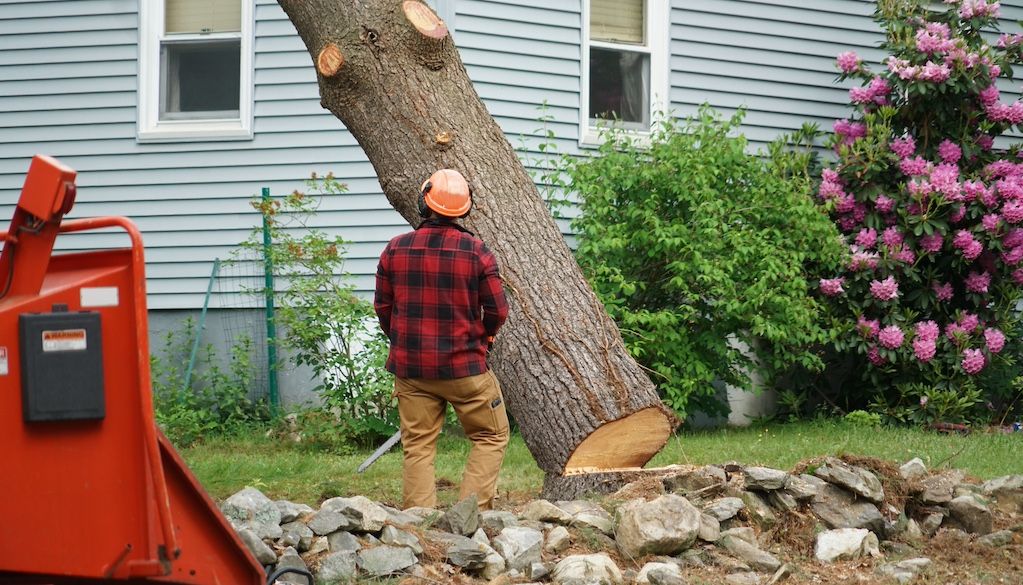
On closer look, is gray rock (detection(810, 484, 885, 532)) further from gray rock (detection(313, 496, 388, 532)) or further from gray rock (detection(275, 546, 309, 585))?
gray rock (detection(275, 546, 309, 585))

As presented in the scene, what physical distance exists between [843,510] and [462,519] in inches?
73.5

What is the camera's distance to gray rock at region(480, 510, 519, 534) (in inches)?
198

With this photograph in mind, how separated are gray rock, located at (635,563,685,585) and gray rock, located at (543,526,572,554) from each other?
39 centimetres

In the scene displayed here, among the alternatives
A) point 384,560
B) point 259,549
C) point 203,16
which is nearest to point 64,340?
point 259,549

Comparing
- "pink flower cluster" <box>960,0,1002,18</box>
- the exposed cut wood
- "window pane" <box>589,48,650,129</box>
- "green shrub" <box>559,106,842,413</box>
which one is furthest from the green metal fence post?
"pink flower cluster" <box>960,0,1002,18</box>

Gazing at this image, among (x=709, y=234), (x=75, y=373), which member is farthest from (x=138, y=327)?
(x=709, y=234)

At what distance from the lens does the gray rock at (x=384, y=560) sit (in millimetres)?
4324

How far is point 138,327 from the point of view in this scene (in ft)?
8.96

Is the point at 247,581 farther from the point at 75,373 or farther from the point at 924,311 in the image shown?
the point at 924,311

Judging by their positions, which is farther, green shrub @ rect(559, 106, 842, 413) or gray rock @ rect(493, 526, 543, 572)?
green shrub @ rect(559, 106, 842, 413)

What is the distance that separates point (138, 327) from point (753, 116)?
9.26m

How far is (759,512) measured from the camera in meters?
5.36

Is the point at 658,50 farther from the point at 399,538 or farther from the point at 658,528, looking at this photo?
the point at 399,538

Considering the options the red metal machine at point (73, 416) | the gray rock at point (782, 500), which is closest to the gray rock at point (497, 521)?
the gray rock at point (782, 500)
